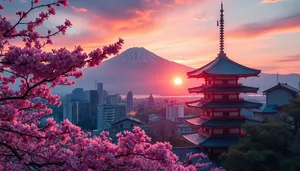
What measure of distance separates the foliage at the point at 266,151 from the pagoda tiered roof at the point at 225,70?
3.49 meters

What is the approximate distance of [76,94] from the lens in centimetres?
4844

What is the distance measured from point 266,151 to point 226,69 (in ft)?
15.5

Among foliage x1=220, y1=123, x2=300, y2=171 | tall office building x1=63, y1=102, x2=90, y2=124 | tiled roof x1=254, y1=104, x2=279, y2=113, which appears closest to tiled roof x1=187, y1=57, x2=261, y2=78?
foliage x1=220, y1=123, x2=300, y2=171

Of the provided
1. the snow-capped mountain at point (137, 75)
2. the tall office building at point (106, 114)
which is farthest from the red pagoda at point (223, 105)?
the snow-capped mountain at point (137, 75)

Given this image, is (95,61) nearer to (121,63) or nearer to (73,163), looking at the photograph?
(73,163)

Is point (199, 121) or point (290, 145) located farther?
Answer: point (199, 121)

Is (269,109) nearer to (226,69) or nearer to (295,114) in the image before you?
(226,69)

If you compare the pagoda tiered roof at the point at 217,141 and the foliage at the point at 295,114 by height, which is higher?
the foliage at the point at 295,114

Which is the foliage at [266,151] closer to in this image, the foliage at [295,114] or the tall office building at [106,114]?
the foliage at [295,114]

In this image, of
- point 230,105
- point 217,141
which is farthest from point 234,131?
point 230,105

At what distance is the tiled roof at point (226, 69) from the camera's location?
1177 centimetres

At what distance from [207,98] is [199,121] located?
1063mm

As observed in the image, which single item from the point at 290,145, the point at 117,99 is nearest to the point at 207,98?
the point at 290,145

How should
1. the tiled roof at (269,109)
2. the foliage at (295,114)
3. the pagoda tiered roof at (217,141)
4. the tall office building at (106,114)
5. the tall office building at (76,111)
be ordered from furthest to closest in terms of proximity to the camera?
the tall office building at (76,111), the tall office building at (106,114), the tiled roof at (269,109), the pagoda tiered roof at (217,141), the foliage at (295,114)
